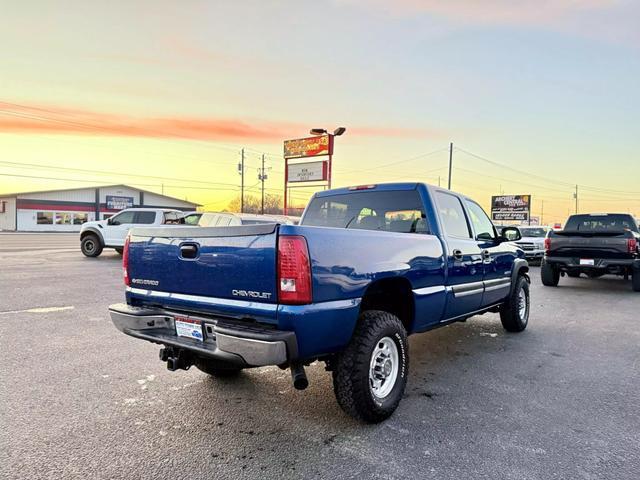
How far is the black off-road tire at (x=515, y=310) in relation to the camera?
609 centimetres

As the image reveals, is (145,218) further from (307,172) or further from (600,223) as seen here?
(600,223)

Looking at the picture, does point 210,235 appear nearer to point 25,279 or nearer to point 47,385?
point 47,385

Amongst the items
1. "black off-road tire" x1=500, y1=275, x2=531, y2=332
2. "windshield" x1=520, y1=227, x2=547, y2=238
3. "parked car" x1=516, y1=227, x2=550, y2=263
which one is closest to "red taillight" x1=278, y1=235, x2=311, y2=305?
"black off-road tire" x1=500, y1=275, x2=531, y2=332

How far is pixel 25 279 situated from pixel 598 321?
473 inches

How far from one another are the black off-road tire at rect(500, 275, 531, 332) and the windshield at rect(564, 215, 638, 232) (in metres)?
6.30

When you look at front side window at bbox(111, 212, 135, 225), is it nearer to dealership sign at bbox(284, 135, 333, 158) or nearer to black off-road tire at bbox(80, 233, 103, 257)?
black off-road tire at bbox(80, 233, 103, 257)

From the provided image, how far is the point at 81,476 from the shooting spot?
99.1 inches

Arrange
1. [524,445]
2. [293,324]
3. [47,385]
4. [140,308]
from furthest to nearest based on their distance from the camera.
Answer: [47,385], [140,308], [524,445], [293,324]

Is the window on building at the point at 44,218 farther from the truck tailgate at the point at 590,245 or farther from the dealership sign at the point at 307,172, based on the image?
the truck tailgate at the point at 590,245

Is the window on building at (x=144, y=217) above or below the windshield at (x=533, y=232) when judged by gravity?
above

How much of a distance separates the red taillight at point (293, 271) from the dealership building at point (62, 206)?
5717 centimetres

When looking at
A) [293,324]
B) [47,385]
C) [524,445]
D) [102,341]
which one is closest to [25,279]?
[102,341]

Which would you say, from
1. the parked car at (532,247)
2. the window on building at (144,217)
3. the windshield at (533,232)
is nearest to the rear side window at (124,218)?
the window on building at (144,217)

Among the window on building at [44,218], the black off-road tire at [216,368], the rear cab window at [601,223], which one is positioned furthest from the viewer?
the window on building at [44,218]
